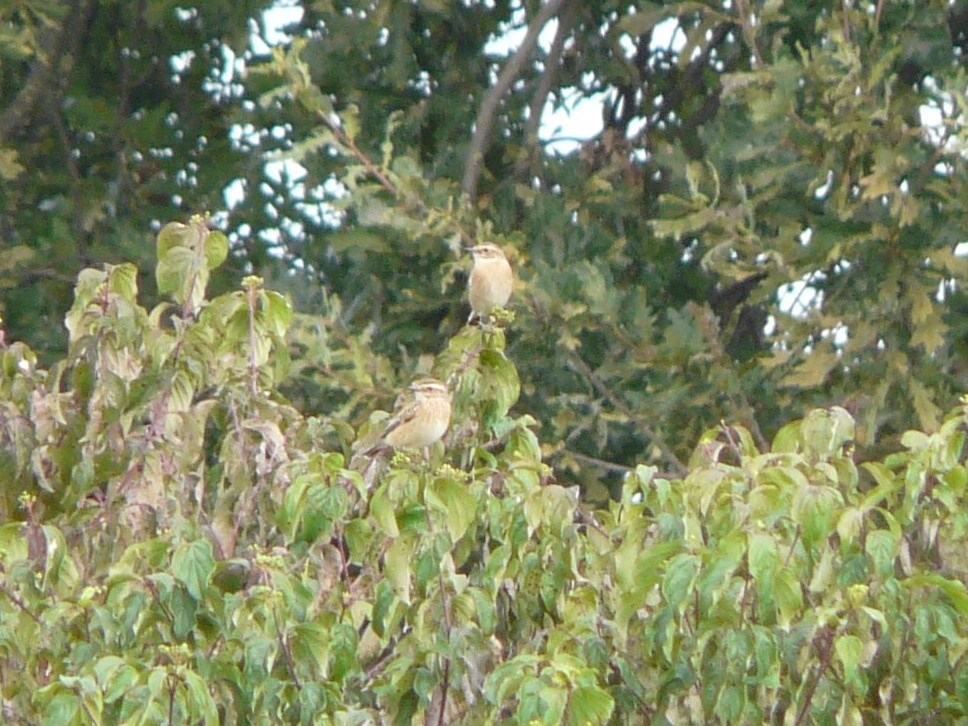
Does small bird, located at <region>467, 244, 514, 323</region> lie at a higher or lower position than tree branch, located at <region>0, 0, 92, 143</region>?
lower

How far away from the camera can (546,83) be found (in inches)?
385

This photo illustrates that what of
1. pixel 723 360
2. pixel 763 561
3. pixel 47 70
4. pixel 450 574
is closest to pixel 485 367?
pixel 450 574

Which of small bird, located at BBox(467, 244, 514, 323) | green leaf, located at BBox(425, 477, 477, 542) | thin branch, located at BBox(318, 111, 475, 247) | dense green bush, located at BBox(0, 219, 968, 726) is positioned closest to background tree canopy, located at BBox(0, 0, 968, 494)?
thin branch, located at BBox(318, 111, 475, 247)

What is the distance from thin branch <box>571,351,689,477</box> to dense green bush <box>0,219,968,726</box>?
3594 millimetres

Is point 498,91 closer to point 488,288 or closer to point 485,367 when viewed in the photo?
point 488,288

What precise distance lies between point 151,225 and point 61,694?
21.9 feet

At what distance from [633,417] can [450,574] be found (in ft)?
14.3

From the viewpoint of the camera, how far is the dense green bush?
425cm

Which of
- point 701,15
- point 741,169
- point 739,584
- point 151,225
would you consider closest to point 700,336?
point 741,169

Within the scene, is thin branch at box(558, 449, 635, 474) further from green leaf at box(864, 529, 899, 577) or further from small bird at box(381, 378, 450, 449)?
green leaf at box(864, 529, 899, 577)

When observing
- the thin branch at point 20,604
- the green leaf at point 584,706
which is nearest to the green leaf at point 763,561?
the green leaf at point 584,706

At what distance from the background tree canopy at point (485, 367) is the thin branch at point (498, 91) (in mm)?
26

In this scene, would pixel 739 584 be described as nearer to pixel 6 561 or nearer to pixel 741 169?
pixel 6 561

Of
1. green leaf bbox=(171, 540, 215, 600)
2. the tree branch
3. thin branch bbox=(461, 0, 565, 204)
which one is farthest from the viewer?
the tree branch
